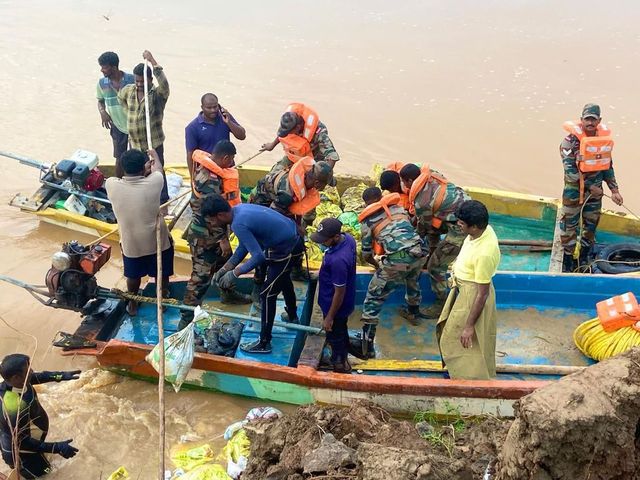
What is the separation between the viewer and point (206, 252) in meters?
5.98

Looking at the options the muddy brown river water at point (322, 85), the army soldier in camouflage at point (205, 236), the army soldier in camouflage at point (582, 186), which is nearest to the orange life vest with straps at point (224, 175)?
the army soldier in camouflage at point (205, 236)

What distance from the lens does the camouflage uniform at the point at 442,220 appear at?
5.86 meters

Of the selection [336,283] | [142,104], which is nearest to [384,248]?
[336,283]

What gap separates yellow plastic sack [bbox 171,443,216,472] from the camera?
5.21 m

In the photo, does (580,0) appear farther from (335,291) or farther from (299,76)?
(335,291)

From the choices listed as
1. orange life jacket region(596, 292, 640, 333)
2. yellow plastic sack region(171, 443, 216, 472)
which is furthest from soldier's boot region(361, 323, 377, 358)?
orange life jacket region(596, 292, 640, 333)

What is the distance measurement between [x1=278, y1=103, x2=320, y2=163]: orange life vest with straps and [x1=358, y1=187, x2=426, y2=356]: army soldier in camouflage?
1686mm

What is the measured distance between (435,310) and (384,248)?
116cm

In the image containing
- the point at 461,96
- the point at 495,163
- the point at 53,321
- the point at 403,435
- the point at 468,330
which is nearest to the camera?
the point at 403,435

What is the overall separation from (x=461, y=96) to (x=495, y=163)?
111 inches

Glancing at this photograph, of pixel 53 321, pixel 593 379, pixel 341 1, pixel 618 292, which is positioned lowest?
pixel 53 321

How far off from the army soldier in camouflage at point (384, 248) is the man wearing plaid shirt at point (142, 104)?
9.65 ft

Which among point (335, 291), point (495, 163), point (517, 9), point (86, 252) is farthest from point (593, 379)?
point (517, 9)

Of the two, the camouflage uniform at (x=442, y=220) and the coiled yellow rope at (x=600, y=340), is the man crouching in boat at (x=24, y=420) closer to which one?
the camouflage uniform at (x=442, y=220)
